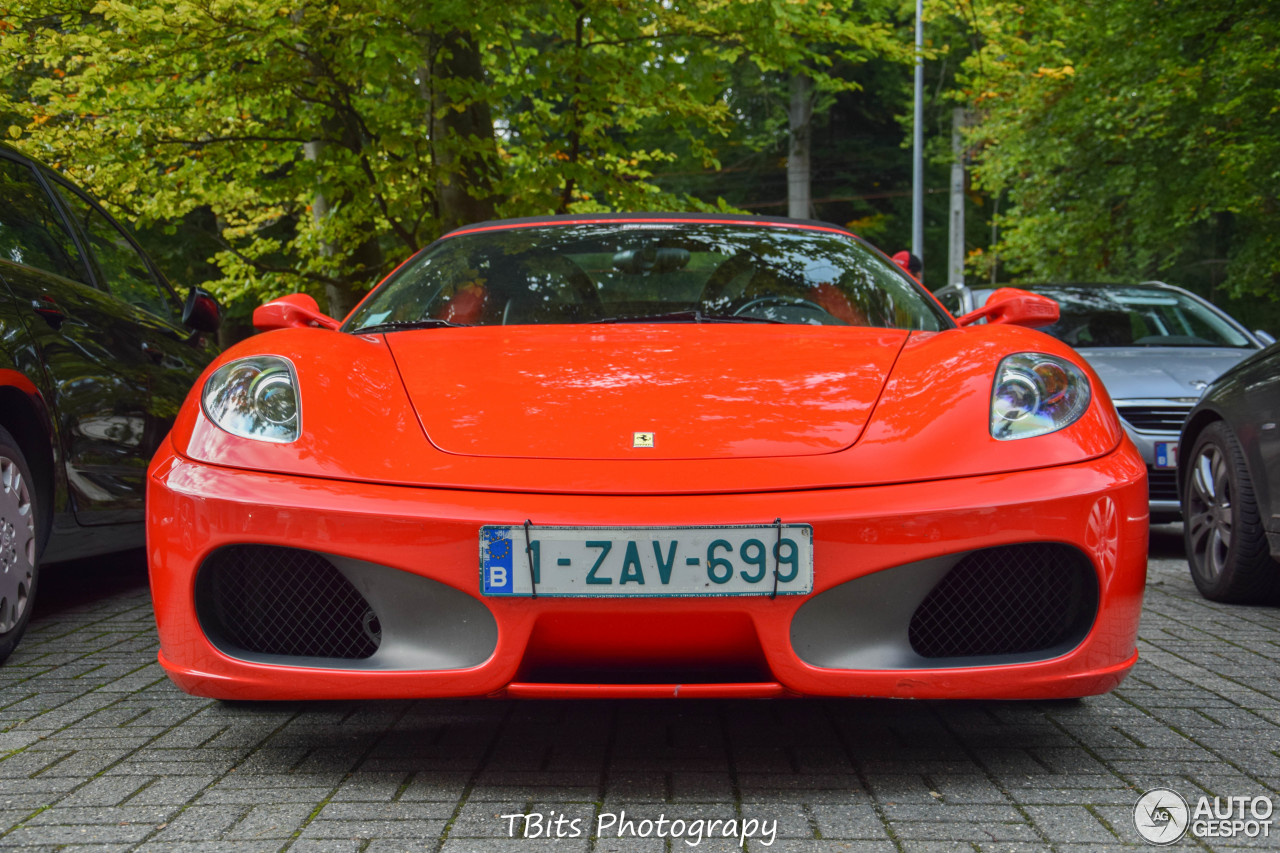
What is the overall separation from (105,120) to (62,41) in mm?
925

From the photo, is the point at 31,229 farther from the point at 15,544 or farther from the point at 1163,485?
the point at 1163,485

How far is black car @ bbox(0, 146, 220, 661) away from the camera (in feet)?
12.1

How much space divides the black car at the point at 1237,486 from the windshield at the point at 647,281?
1.54 m

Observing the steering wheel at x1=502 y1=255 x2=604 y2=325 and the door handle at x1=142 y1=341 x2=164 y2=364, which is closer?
the steering wheel at x1=502 y1=255 x2=604 y2=325

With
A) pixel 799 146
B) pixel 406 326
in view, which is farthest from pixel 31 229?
pixel 799 146

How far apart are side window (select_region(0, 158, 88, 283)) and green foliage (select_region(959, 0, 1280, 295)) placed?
9768mm

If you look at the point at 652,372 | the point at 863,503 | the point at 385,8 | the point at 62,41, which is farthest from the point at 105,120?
the point at 863,503

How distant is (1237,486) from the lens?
4.50 meters

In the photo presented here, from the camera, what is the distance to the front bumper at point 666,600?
2.32 metres

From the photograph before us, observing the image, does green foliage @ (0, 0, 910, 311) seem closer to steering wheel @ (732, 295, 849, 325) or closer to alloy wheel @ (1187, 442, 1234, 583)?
steering wheel @ (732, 295, 849, 325)

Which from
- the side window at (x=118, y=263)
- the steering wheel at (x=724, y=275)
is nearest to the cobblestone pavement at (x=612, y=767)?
the steering wheel at (x=724, y=275)

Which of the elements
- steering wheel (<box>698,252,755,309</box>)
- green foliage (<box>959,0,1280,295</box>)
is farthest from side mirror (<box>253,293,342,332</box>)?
green foliage (<box>959,0,1280,295</box>)

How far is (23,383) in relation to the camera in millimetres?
3760

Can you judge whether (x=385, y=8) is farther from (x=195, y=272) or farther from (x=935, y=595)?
(x=195, y=272)
